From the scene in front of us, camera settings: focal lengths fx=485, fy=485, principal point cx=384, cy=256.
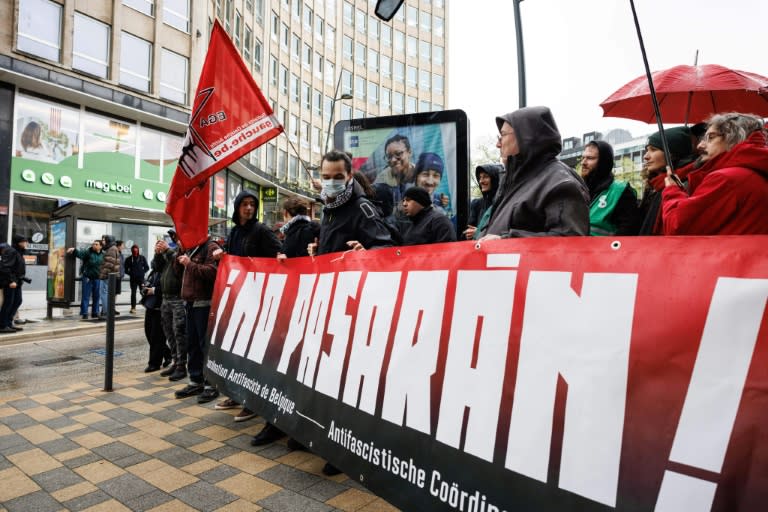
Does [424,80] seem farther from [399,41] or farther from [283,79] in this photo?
[283,79]

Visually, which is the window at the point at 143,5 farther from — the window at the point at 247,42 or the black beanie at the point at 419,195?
the black beanie at the point at 419,195

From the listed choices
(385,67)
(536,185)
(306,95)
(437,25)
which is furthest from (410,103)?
(536,185)

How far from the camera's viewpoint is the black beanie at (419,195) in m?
4.12

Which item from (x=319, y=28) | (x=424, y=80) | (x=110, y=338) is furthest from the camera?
(x=424, y=80)

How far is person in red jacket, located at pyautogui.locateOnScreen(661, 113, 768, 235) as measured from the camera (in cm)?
197

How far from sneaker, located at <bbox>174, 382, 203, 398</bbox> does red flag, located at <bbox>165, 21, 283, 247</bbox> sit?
198 centimetres

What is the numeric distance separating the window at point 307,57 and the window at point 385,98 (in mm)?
11893

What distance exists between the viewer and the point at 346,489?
2857 millimetres

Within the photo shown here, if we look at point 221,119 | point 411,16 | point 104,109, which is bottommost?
point 221,119

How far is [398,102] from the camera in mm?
51062

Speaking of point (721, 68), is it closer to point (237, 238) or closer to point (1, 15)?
point (237, 238)

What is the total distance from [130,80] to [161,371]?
16099 mm

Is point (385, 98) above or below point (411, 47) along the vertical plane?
below

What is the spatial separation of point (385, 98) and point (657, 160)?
49.0 m
